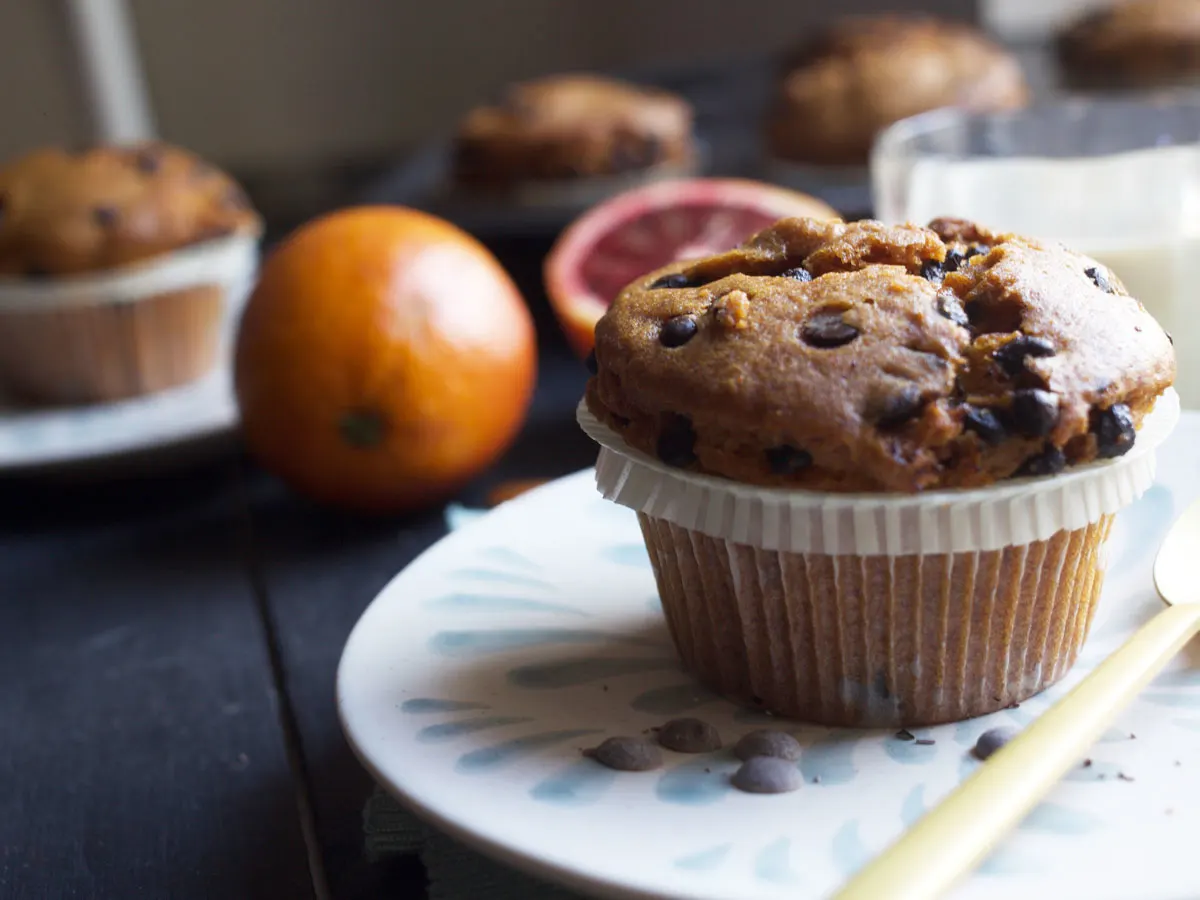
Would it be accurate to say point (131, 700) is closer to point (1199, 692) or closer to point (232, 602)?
point (232, 602)

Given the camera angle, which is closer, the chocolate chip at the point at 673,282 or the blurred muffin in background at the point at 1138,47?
the chocolate chip at the point at 673,282

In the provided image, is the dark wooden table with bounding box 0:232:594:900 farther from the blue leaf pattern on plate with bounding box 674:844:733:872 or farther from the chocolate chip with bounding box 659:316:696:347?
the chocolate chip with bounding box 659:316:696:347

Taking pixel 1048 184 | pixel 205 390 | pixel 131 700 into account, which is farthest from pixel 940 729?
pixel 205 390

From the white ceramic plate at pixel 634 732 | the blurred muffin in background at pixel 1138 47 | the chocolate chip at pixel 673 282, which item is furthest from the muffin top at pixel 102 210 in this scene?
the blurred muffin in background at pixel 1138 47

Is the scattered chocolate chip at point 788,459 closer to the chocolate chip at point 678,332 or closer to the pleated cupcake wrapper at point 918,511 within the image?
the pleated cupcake wrapper at point 918,511

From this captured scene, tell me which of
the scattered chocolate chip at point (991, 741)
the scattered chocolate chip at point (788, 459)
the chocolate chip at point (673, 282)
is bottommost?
the scattered chocolate chip at point (991, 741)

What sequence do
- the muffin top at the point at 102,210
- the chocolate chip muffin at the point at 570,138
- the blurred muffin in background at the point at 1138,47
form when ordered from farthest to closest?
1. the blurred muffin in background at the point at 1138,47
2. the chocolate chip muffin at the point at 570,138
3. the muffin top at the point at 102,210

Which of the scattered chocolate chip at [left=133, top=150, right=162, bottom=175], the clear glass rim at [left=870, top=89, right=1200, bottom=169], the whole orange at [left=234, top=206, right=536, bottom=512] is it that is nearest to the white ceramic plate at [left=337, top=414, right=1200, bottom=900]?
the whole orange at [left=234, top=206, right=536, bottom=512]

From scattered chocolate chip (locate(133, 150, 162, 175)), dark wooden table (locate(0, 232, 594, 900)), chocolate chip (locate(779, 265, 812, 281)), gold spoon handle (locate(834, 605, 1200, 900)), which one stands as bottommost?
dark wooden table (locate(0, 232, 594, 900))
